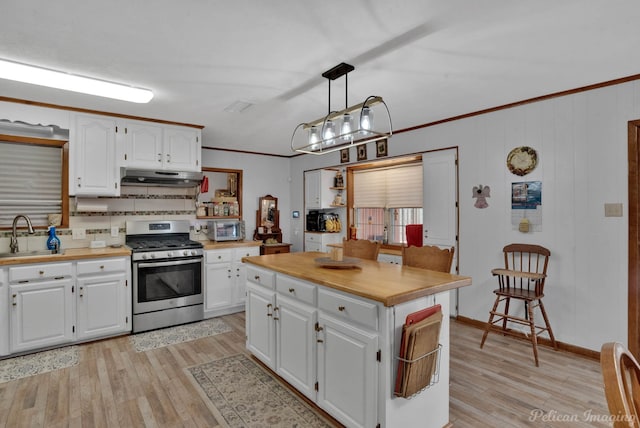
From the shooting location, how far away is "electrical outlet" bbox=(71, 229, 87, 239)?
3.88 m

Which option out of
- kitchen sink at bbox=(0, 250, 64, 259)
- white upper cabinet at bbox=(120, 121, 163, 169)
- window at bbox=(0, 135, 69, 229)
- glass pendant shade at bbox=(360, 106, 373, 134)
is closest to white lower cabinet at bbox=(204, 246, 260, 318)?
white upper cabinet at bbox=(120, 121, 163, 169)

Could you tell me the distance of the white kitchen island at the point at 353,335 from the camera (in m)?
1.73

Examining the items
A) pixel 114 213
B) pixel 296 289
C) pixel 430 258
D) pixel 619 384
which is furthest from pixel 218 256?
pixel 619 384

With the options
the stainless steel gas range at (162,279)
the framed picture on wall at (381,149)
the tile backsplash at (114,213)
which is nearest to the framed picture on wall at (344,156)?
the framed picture on wall at (381,149)

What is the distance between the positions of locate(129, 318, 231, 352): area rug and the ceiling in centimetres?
247

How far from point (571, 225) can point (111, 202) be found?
5138 mm

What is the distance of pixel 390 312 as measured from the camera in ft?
5.62

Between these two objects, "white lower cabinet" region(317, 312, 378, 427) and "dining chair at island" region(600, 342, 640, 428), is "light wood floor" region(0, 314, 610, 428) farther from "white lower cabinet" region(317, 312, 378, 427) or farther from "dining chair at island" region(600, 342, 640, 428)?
"dining chair at island" region(600, 342, 640, 428)

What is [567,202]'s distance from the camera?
311 centimetres

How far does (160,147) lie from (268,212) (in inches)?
93.1

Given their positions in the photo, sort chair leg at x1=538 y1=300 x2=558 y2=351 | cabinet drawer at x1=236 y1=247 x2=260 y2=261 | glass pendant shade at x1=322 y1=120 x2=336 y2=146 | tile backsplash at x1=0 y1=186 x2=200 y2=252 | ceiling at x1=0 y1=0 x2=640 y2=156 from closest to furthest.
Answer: ceiling at x1=0 y1=0 x2=640 y2=156 → glass pendant shade at x1=322 y1=120 x2=336 y2=146 → chair leg at x1=538 y1=300 x2=558 y2=351 → tile backsplash at x1=0 y1=186 x2=200 y2=252 → cabinet drawer at x1=236 y1=247 x2=260 y2=261

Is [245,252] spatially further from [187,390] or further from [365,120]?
[365,120]

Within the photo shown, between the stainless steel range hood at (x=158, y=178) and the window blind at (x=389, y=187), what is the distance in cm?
249

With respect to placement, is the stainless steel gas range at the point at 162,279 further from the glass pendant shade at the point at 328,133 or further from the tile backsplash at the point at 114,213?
the glass pendant shade at the point at 328,133
